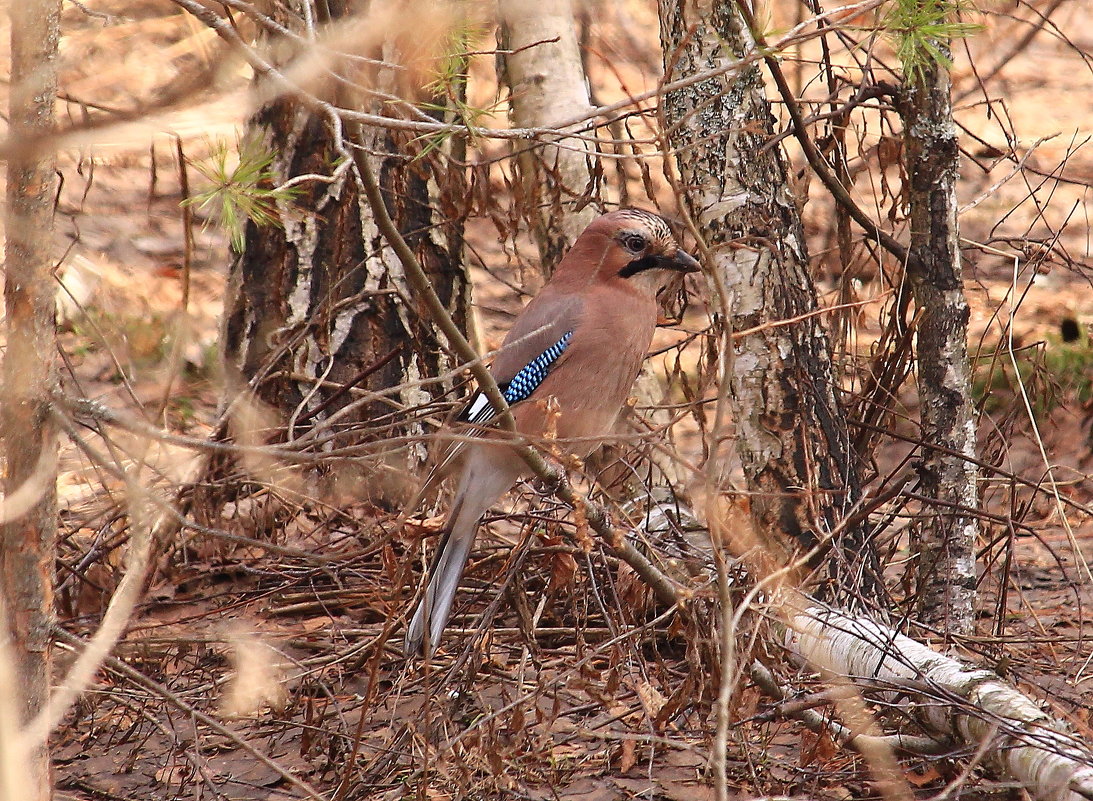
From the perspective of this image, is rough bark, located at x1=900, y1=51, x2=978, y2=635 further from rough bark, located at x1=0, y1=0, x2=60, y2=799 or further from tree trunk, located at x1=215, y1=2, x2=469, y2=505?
rough bark, located at x1=0, y1=0, x2=60, y2=799

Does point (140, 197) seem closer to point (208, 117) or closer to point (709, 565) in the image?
point (709, 565)

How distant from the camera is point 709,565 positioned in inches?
137

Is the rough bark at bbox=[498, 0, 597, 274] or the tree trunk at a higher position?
the rough bark at bbox=[498, 0, 597, 274]

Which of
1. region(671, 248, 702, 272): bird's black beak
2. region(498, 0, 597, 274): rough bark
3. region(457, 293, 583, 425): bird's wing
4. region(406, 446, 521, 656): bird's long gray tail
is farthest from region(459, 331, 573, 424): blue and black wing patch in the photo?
region(498, 0, 597, 274): rough bark

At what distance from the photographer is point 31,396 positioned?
252cm

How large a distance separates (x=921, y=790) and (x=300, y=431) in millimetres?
2743

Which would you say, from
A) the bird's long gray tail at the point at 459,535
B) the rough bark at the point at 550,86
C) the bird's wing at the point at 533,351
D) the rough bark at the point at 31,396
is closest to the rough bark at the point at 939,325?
the bird's wing at the point at 533,351

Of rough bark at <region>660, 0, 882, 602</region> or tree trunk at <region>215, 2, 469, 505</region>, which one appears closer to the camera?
rough bark at <region>660, 0, 882, 602</region>

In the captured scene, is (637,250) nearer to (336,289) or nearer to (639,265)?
(639,265)

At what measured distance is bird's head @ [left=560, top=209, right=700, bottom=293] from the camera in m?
4.18

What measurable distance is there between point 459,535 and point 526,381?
69 cm

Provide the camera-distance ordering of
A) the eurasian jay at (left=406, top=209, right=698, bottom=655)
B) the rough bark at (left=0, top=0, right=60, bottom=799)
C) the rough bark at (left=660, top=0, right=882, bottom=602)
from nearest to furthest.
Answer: the rough bark at (left=0, top=0, right=60, bottom=799)
the rough bark at (left=660, top=0, right=882, bottom=602)
the eurasian jay at (left=406, top=209, right=698, bottom=655)

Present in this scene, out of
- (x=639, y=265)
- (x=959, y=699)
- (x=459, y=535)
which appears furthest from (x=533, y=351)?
(x=959, y=699)

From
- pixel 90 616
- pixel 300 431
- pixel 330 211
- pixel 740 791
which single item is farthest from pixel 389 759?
pixel 330 211
